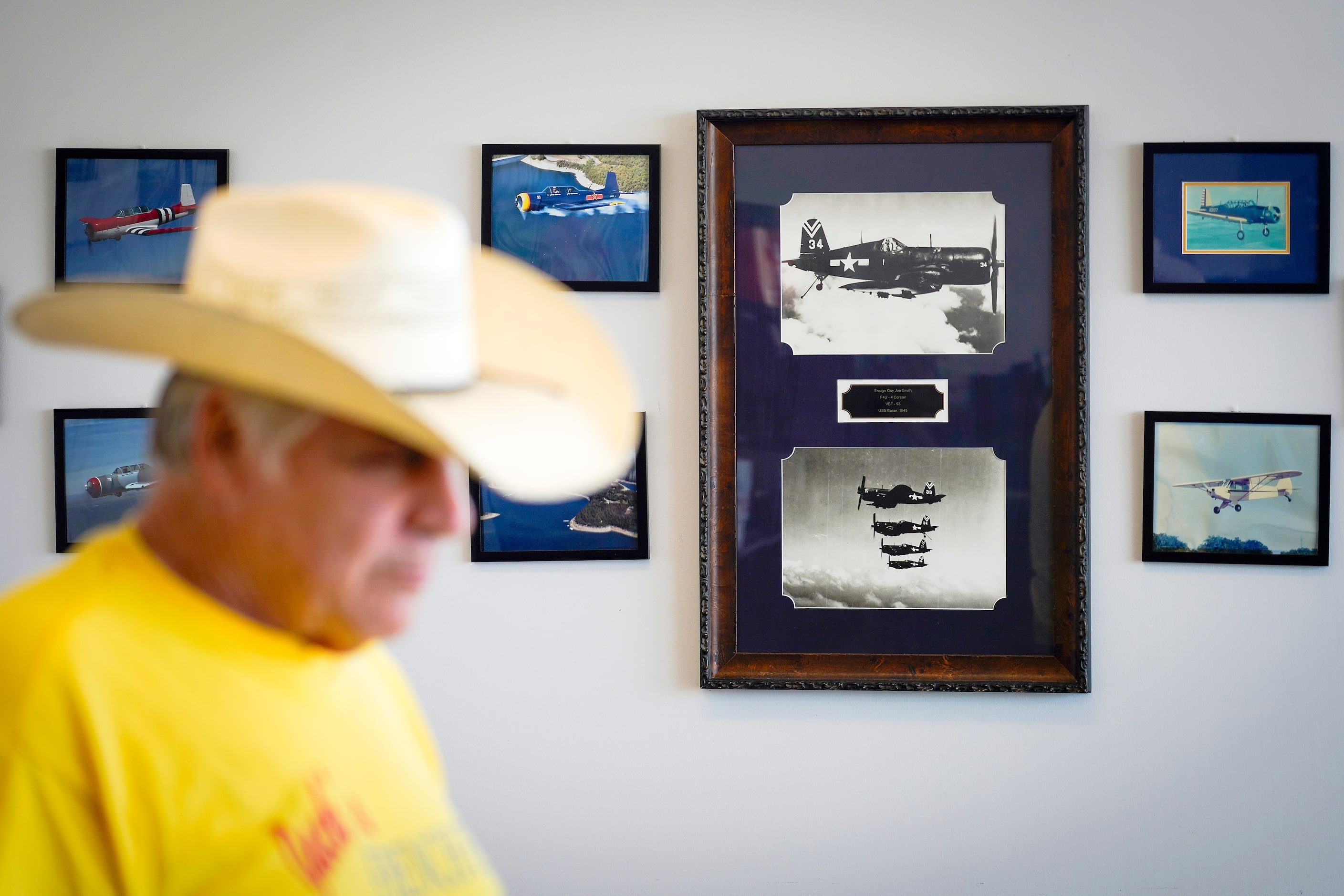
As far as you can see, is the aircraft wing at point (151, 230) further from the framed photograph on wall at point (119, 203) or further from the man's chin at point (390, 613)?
the man's chin at point (390, 613)

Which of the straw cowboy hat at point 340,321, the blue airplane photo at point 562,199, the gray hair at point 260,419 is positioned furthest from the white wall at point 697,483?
the gray hair at point 260,419

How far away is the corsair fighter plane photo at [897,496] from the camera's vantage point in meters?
2.09

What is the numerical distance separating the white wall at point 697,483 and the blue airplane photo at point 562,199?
13cm

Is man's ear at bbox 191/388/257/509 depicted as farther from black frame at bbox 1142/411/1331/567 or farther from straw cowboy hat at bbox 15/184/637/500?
black frame at bbox 1142/411/1331/567

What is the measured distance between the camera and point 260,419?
732 millimetres

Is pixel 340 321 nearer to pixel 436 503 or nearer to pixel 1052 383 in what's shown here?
pixel 436 503

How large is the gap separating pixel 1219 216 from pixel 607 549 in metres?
1.59

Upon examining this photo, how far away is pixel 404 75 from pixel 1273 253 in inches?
80.4

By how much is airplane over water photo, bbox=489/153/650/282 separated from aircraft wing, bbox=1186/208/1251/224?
1238 mm

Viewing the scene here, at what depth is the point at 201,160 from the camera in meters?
2.11

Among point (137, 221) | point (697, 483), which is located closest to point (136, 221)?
point (137, 221)

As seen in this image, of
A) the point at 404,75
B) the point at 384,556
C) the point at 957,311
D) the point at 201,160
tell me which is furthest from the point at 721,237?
the point at 384,556

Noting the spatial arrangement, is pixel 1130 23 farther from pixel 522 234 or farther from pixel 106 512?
pixel 106 512

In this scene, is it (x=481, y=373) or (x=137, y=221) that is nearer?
(x=481, y=373)
